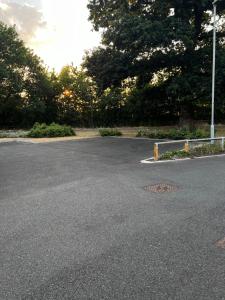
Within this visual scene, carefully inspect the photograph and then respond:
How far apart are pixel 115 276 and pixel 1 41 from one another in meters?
40.2

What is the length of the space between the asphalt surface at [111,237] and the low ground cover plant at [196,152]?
3.67 m

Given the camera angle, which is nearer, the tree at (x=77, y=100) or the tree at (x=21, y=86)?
the tree at (x=21, y=86)

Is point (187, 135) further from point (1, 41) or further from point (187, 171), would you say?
point (1, 41)

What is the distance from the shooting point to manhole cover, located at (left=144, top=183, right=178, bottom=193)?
8.45m

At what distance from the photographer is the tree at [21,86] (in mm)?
38781

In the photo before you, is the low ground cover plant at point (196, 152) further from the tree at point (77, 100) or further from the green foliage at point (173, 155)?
the tree at point (77, 100)

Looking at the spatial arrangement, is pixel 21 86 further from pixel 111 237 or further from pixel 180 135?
pixel 111 237

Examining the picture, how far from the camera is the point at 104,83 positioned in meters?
27.4

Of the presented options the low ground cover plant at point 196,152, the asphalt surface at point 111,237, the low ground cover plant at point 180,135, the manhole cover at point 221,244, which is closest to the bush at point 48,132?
the low ground cover plant at point 180,135

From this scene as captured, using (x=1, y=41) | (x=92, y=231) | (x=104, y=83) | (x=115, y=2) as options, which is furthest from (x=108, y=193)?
(x=1, y=41)

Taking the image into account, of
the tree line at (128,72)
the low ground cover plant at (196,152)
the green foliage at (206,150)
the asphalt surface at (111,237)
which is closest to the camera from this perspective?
the asphalt surface at (111,237)

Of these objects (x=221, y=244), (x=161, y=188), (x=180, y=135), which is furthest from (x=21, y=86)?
(x=221, y=244)

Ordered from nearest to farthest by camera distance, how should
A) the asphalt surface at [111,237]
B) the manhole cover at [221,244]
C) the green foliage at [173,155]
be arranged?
the asphalt surface at [111,237] < the manhole cover at [221,244] < the green foliage at [173,155]

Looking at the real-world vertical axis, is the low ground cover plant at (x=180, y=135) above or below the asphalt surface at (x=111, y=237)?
above
